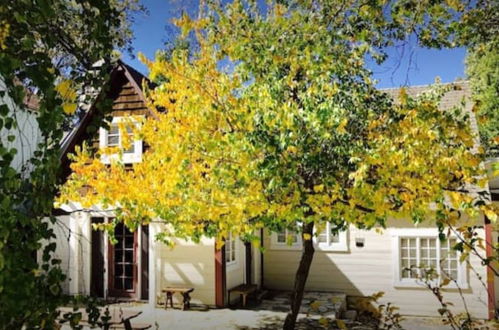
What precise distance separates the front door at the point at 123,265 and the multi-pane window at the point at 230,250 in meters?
2.33

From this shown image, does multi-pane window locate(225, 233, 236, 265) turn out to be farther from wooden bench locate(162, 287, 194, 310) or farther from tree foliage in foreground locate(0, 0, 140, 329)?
tree foliage in foreground locate(0, 0, 140, 329)

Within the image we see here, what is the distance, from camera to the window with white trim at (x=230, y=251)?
11.3 metres

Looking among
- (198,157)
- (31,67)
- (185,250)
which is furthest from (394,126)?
(185,250)

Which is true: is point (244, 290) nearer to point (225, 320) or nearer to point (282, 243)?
point (225, 320)

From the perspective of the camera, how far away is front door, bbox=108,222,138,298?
11734mm

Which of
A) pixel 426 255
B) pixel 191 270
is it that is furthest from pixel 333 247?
pixel 191 270

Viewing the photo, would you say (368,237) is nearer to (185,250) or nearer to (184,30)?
(185,250)

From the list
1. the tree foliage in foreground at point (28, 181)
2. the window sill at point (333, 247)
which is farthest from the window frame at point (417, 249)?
the tree foliage in foreground at point (28, 181)

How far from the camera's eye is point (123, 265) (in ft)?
39.0

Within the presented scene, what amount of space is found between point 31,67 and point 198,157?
3.63 meters

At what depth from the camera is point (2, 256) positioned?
77.0 inches

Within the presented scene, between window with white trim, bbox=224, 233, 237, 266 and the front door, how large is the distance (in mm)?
2335

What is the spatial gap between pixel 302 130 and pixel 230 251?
266 inches

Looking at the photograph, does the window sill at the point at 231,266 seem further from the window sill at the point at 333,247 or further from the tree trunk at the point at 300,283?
the tree trunk at the point at 300,283
